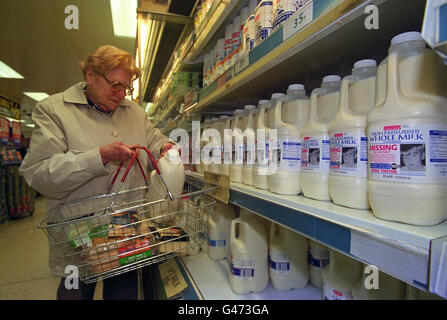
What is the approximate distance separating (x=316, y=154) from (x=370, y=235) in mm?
305

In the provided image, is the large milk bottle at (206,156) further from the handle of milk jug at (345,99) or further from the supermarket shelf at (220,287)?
the handle of milk jug at (345,99)

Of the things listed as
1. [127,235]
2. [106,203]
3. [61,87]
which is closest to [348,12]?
[127,235]

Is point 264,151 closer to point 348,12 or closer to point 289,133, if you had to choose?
point 289,133

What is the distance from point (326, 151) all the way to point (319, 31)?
0.32m

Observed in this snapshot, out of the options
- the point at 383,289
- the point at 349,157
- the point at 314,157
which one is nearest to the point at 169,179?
the point at 314,157

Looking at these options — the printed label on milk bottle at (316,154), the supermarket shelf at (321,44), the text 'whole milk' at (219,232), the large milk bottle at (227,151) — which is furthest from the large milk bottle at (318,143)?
the text 'whole milk' at (219,232)

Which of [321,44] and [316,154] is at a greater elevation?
[321,44]

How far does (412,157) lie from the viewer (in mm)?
464

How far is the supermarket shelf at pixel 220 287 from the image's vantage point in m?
1.09

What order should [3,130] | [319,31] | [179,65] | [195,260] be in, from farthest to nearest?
[3,130], [179,65], [195,260], [319,31]

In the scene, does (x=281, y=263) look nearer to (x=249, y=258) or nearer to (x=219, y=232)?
(x=249, y=258)

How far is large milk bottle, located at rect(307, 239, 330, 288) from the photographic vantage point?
3.63 feet

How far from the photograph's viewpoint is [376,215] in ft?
1.69

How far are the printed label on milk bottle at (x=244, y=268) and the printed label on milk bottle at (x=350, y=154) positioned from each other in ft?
2.15
